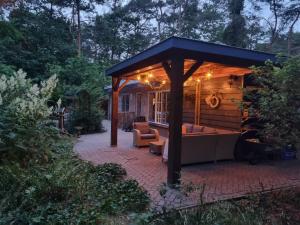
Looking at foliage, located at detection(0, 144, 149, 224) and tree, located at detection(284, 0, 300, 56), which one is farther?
tree, located at detection(284, 0, 300, 56)

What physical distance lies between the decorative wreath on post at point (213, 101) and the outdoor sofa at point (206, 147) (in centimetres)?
150

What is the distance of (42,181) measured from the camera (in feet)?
10.2

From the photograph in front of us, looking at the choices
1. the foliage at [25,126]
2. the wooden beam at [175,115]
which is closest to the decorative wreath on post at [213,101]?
the wooden beam at [175,115]

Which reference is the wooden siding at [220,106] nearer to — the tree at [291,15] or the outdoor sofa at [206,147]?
the outdoor sofa at [206,147]

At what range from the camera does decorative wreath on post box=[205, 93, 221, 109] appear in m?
7.38

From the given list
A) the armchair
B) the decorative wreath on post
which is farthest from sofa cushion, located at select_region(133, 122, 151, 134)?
the decorative wreath on post

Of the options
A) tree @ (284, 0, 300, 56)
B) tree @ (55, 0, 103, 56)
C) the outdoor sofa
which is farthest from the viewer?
tree @ (55, 0, 103, 56)

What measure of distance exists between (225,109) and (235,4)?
9.91 m

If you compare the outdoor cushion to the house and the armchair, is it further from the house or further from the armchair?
the house

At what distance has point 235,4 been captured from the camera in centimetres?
1416

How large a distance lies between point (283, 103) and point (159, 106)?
7857 millimetres

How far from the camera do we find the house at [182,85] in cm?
403

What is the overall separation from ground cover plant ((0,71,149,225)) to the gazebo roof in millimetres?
1973

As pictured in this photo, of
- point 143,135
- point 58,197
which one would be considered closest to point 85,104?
point 143,135
